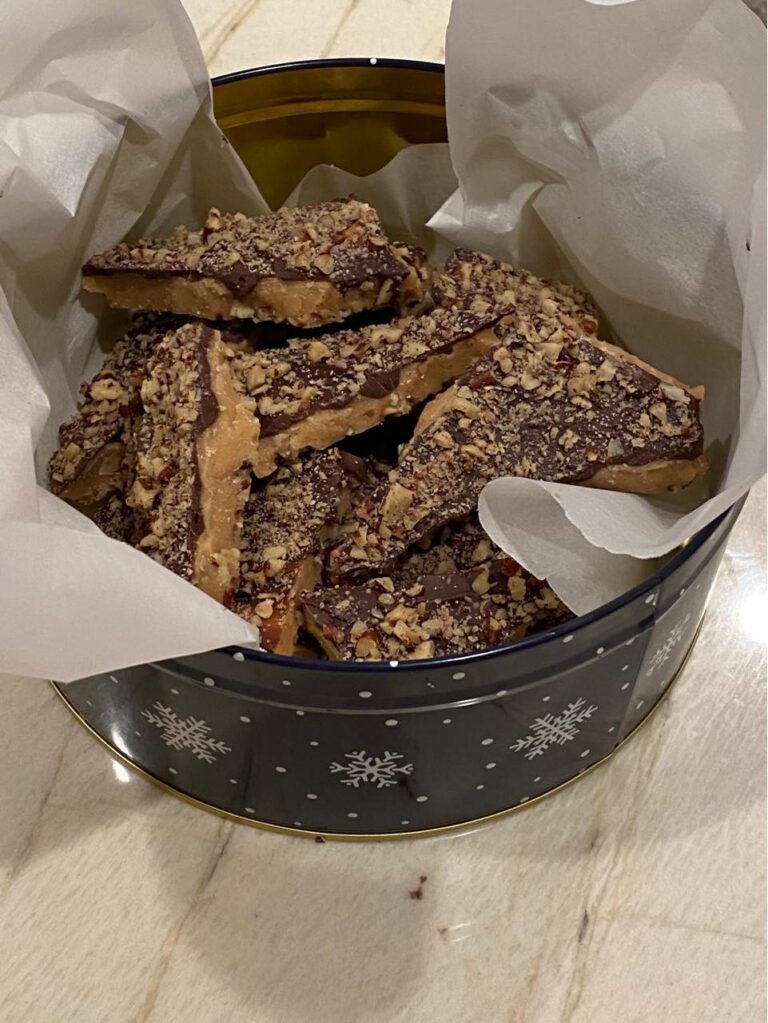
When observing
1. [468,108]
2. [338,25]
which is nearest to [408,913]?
[468,108]

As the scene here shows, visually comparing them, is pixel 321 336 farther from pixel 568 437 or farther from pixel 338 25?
pixel 338 25

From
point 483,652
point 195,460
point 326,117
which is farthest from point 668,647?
point 326,117

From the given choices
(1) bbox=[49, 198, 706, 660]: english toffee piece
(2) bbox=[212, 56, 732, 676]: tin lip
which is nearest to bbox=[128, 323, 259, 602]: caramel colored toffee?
(1) bbox=[49, 198, 706, 660]: english toffee piece

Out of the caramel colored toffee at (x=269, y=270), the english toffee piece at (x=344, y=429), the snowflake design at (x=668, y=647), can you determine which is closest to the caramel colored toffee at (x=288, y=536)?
the english toffee piece at (x=344, y=429)

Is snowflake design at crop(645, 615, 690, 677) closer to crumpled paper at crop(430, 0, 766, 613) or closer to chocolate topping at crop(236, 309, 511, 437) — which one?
crumpled paper at crop(430, 0, 766, 613)

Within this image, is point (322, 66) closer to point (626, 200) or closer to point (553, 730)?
point (626, 200)
